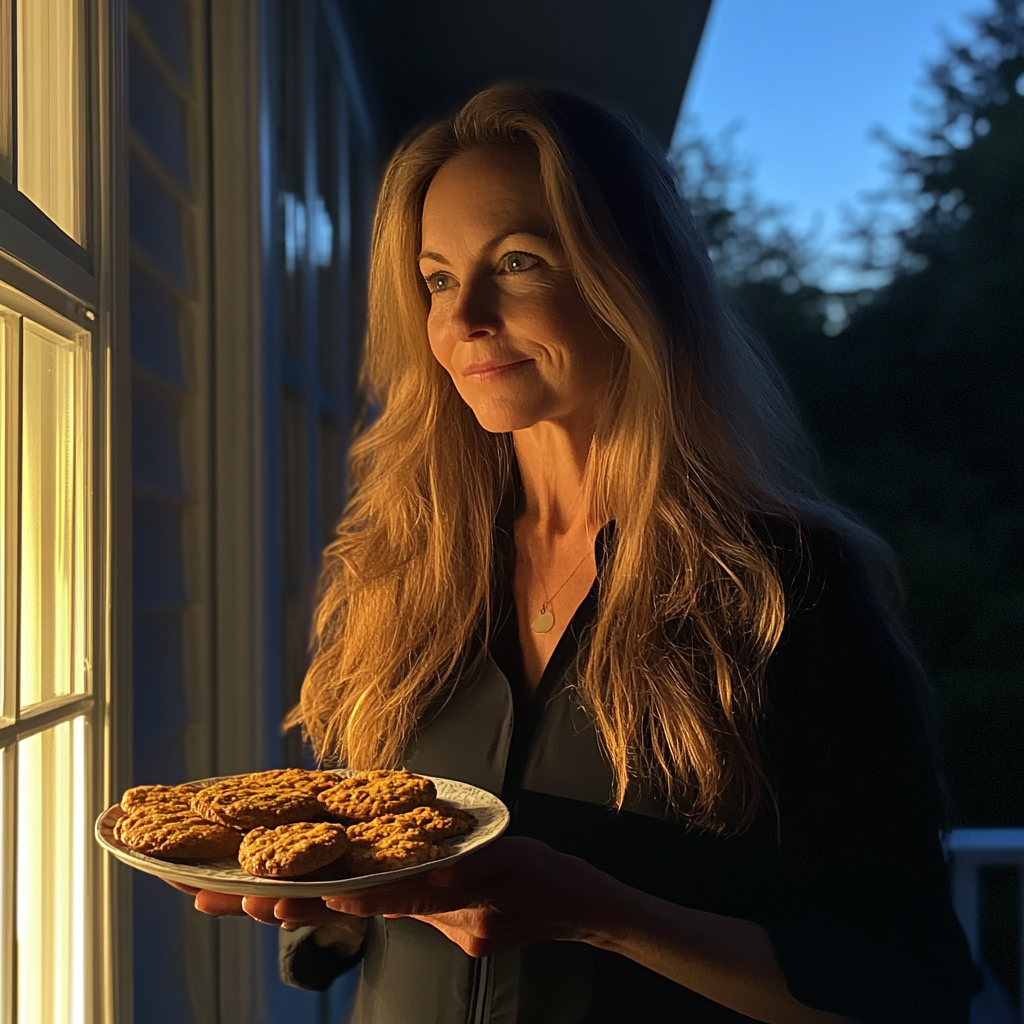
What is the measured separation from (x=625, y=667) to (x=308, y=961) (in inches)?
23.0

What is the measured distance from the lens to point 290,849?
2.54 feet

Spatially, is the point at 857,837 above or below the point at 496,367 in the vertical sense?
below

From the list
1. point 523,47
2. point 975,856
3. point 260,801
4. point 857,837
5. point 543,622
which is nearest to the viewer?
point 260,801

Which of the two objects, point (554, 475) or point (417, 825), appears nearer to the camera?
point (417, 825)

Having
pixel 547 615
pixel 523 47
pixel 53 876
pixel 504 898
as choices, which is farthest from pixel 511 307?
pixel 523 47

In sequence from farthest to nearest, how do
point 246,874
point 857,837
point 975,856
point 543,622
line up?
1. point 975,856
2. point 543,622
3. point 857,837
4. point 246,874

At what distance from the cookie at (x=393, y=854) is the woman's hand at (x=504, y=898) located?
0.02 m

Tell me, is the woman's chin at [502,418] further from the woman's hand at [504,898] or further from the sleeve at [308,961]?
the sleeve at [308,961]

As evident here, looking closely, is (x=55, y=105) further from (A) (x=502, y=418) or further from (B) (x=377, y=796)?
(B) (x=377, y=796)

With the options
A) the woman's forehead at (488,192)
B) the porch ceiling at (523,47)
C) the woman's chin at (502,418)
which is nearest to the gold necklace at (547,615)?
the woman's chin at (502,418)

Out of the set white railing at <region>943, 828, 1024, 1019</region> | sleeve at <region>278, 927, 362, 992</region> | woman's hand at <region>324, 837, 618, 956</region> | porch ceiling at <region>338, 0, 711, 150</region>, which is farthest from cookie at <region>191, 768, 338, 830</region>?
porch ceiling at <region>338, 0, 711, 150</region>

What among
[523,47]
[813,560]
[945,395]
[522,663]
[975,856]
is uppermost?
[523,47]

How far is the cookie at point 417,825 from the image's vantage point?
835 mm

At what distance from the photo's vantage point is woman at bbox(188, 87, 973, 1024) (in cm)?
100
